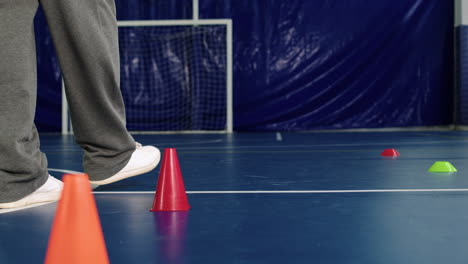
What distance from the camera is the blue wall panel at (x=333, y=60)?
24.5 feet

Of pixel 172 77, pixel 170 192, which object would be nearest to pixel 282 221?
pixel 170 192

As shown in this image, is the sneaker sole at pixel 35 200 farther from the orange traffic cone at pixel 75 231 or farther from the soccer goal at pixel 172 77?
the soccer goal at pixel 172 77

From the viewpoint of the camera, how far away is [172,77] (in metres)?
7.39

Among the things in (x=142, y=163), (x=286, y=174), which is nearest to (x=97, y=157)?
(x=142, y=163)

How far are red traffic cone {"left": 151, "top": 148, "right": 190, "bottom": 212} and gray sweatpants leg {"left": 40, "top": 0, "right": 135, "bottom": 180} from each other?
0.21m

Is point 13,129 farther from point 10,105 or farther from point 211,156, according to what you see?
point 211,156

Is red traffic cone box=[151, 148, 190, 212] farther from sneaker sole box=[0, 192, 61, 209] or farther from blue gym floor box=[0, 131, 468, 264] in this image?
sneaker sole box=[0, 192, 61, 209]

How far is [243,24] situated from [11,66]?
6287mm

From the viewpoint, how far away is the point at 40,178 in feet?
5.02

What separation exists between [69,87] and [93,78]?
77mm

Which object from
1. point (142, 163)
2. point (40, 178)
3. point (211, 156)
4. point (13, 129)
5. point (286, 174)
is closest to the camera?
point (13, 129)

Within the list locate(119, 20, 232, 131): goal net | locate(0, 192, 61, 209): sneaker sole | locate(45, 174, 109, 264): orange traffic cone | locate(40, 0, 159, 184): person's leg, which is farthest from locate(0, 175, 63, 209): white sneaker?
locate(119, 20, 232, 131): goal net

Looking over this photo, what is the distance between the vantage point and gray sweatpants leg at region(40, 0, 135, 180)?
1503 millimetres

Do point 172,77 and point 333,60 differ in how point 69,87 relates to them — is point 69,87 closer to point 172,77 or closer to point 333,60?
point 172,77
